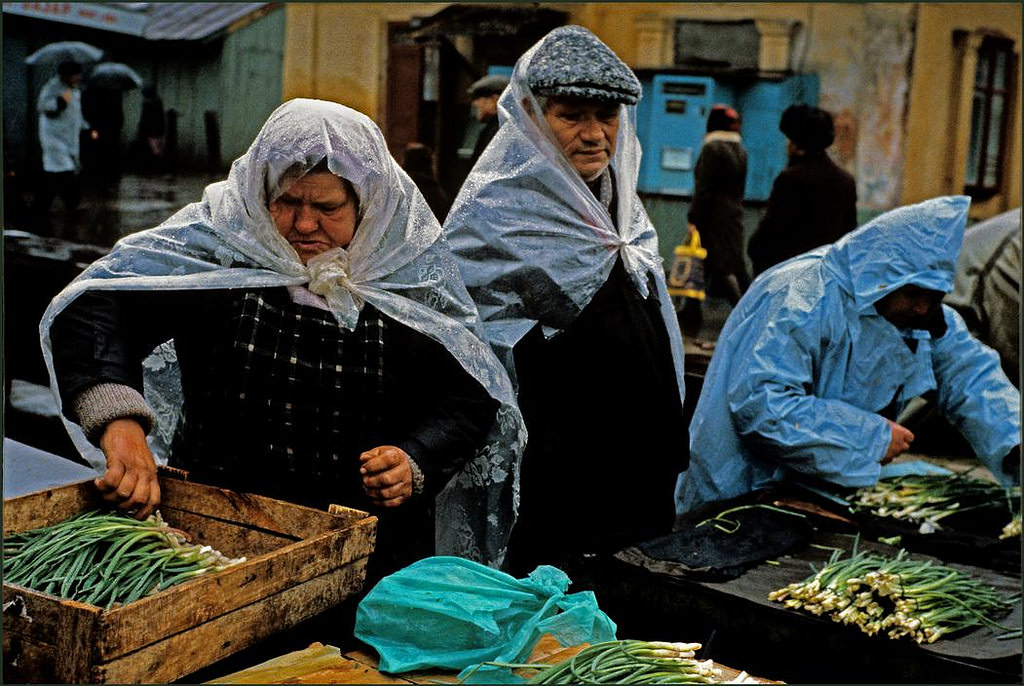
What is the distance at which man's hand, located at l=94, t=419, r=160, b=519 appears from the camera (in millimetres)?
2270

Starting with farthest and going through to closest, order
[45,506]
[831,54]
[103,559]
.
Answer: [831,54] → [45,506] → [103,559]

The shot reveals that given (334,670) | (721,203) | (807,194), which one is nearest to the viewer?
(334,670)

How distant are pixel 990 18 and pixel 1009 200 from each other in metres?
2.33

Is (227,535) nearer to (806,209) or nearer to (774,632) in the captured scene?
(774,632)

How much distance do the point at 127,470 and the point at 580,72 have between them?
1533 millimetres

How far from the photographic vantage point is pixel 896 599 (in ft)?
8.98

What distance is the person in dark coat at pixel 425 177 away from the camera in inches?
331

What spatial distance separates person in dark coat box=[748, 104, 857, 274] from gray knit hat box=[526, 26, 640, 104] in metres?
4.50

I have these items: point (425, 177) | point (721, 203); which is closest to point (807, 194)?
point (721, 203)

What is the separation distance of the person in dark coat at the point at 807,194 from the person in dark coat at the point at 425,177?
2.31 m

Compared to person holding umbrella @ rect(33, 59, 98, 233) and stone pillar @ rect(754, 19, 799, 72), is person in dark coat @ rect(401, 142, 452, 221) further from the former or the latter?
stone pillar @ rect(754, 19, 799, 72)

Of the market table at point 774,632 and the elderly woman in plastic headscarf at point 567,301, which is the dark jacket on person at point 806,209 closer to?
the elderly woman in plastic headscarf at point 567,301

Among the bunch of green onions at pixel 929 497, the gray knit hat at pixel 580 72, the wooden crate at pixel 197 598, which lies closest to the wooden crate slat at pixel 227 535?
the wooden crate at pixel 197 598

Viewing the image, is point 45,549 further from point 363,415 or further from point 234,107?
point 234,107
